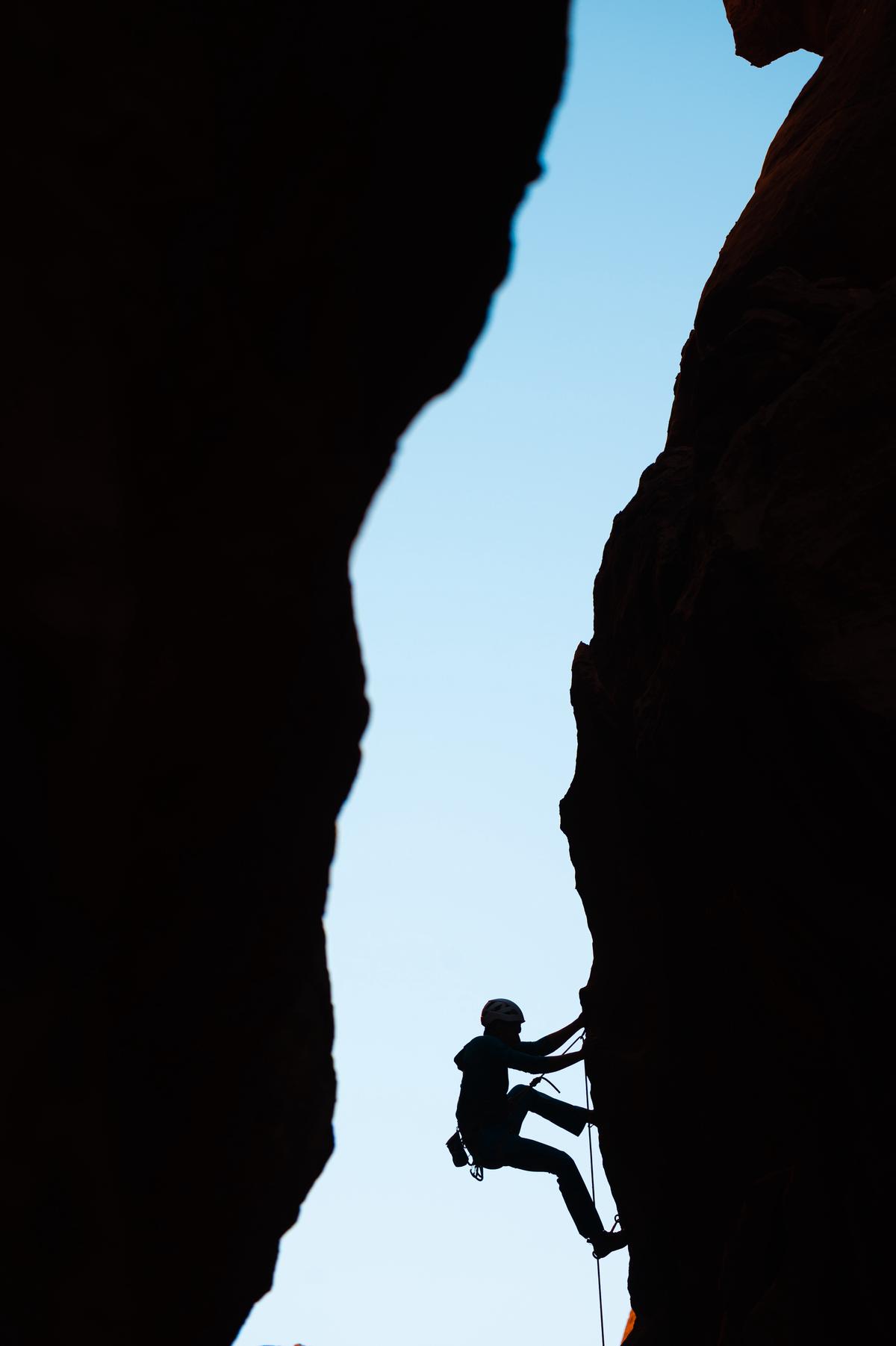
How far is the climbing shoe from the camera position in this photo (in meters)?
12.8

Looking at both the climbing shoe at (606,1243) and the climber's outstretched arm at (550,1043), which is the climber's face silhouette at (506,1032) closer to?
the climber's outstretched arm at (550,1043)

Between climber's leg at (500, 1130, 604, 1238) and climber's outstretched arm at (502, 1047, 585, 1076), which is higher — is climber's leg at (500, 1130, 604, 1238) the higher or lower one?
the lower one

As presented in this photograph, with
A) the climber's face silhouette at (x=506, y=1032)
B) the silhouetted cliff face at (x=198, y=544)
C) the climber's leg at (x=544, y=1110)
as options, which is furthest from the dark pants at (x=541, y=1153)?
the silhouetted cliff face at (x=198, y=544)

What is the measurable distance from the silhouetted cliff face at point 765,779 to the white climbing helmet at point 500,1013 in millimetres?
1391

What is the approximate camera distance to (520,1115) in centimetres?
1357

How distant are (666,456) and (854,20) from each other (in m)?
5.47

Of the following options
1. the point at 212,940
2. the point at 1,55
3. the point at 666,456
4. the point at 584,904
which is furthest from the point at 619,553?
the point at 1,55

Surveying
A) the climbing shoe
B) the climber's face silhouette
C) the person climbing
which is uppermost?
the climber's face silhouette

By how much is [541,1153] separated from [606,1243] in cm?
115

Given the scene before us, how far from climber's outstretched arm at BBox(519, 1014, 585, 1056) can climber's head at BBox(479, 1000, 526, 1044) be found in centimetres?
38

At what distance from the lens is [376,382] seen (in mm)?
6742

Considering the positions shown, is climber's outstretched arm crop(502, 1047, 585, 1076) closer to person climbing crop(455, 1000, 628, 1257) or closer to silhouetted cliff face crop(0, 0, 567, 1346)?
person climbing crop(455, 1000, 628, 1257)

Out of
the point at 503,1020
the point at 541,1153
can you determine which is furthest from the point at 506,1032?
the point at 541,1153

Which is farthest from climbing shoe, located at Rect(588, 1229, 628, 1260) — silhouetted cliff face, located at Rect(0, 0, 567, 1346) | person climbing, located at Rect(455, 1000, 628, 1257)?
silhouetted cliff face, located at Rect(0, 0, 567, 1346)
